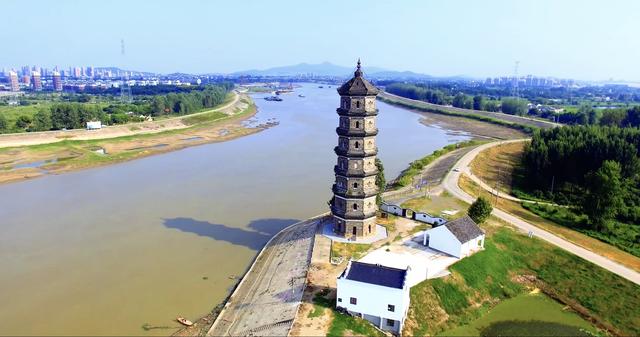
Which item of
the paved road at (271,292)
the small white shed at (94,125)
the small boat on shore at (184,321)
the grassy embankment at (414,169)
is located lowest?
the small boat on shore at (184,321)

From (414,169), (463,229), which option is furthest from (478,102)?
(463,229)

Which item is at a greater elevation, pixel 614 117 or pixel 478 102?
pixel 478 102

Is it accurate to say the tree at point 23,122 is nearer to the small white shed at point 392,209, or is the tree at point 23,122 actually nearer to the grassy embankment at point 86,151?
the grassy embankment at point 86,151

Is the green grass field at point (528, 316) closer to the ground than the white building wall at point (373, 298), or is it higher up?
closer to the ground

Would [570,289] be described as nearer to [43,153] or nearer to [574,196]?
[574,196]

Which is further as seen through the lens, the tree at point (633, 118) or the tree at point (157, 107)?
the tree at point (157, 107)

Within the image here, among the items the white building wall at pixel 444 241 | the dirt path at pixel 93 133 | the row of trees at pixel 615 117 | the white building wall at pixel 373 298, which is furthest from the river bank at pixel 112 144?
the row of trees at pixel 615 117

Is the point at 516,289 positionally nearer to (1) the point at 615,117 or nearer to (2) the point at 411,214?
(2) the point at 411,214
